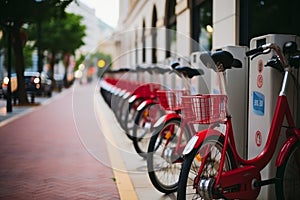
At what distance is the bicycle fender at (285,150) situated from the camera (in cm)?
383

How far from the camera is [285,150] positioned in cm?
383

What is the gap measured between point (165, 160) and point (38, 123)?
722cm

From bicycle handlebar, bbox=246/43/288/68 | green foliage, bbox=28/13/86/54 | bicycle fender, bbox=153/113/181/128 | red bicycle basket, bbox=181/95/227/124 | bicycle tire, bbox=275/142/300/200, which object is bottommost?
bicycle tire, bbox=275/142/300/200

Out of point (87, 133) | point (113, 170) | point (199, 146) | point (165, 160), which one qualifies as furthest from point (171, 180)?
point (87, 133)

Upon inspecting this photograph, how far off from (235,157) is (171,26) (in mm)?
9022

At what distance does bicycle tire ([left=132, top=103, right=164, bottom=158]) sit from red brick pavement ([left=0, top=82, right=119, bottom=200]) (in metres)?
0.52

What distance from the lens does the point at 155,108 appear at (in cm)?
719

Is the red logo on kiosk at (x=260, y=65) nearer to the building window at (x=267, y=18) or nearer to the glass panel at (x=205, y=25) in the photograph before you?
the building window at (x=267, y=18)

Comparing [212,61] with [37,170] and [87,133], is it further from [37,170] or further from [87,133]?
[87,133]

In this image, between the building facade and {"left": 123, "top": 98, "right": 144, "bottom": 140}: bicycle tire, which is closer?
the building facade

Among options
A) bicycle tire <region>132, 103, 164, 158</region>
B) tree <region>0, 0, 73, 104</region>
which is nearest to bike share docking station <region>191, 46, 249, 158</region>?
bicycle tire <region>132, 103, 164, 158</region>

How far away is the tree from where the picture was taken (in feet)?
25.0

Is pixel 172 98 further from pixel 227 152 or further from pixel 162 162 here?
pixel 227 152

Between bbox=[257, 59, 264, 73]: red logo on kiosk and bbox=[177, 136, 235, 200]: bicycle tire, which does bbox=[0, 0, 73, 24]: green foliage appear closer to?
bbox=[257, 59, 264, 73]: red logo on kiosk
